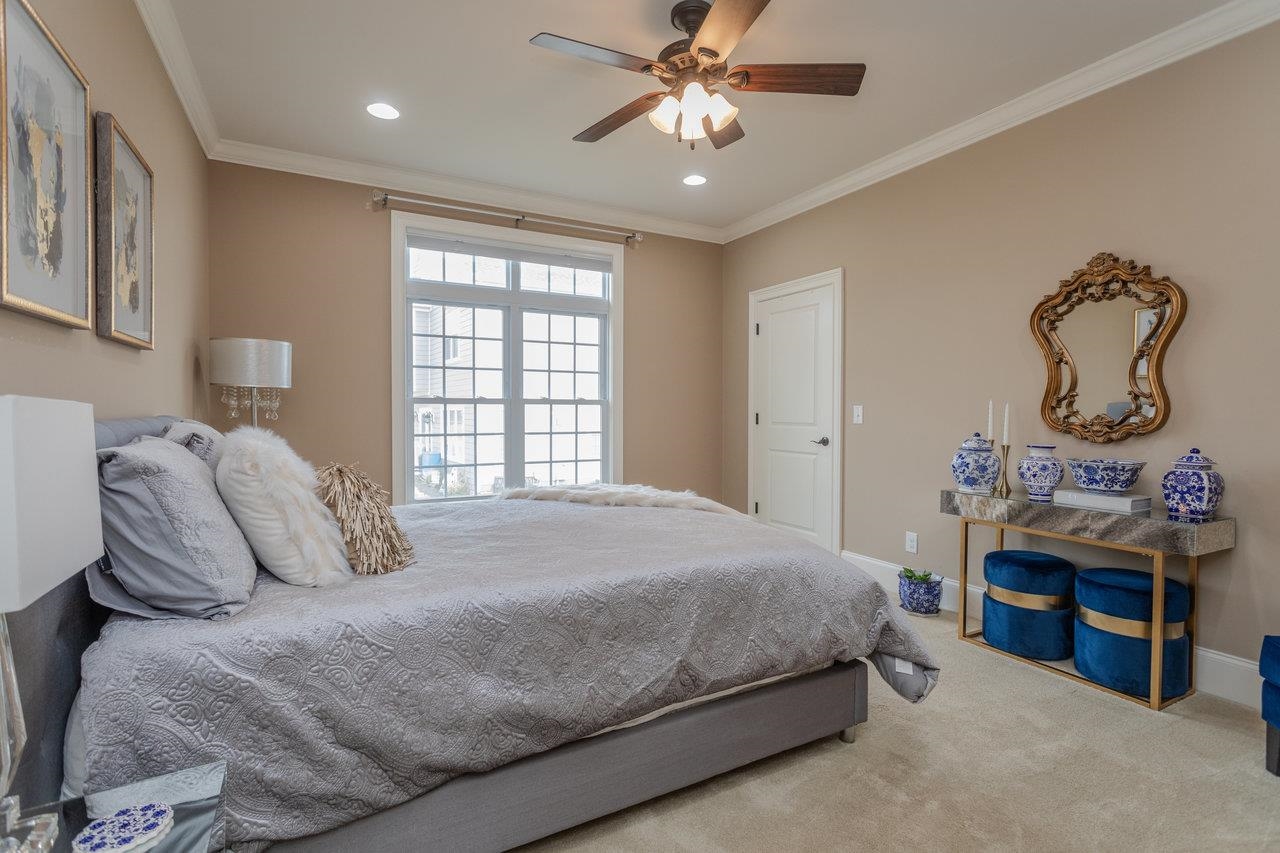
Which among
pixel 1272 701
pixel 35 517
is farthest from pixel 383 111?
pixel 1272 701

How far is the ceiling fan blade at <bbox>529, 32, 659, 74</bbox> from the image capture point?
7.07 feet

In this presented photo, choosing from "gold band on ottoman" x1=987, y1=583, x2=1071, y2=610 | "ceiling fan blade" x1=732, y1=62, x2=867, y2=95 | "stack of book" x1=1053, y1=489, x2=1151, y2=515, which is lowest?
"gold band on ottoman" x1=987, y1=583, x2=1071, y2=610

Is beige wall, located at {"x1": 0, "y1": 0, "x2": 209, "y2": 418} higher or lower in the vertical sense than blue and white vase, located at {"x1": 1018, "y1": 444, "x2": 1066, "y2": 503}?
higher

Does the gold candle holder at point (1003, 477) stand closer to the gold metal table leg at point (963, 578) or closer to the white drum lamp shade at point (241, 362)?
the gold metal table leg at point (963, 578)

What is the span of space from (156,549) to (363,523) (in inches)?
20.0

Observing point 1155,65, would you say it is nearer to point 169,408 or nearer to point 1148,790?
point 1148,790

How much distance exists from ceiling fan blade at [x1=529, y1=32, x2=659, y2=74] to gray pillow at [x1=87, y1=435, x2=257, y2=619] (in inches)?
69.3

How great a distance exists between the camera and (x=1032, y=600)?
2842 millimetres

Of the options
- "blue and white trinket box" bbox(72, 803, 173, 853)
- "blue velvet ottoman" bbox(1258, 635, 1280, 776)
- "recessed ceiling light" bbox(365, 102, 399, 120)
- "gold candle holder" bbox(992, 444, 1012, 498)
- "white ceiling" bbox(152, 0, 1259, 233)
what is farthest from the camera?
"recessed ceiling light" bbox(365, 102, 399, 120)

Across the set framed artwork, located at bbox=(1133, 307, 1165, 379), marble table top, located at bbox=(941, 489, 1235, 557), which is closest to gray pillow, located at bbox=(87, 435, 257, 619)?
marble table top, located at bbox=(941, 489, 1235, 557)

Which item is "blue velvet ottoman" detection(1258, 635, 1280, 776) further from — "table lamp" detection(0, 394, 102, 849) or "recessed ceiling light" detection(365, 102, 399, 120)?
"recessed ceiling light" detection(365, 102, 399, 120)

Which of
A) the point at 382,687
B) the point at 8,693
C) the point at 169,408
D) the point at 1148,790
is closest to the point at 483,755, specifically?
the point at 382,687

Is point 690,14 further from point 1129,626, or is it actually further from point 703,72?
point 1129,626

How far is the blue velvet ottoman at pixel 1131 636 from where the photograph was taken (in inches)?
96.3
